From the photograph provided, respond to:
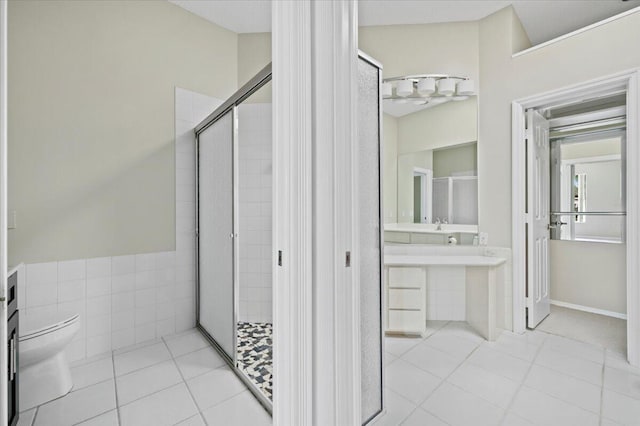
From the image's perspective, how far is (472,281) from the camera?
2.81 metres

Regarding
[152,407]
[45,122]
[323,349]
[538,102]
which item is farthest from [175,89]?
[538,102]

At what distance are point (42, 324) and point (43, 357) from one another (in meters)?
0.17

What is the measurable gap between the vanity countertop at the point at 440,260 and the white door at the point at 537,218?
41 cm

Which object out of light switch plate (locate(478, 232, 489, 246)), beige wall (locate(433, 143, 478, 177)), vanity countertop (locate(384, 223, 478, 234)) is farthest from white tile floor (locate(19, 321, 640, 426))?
beige wall (locate(433, 143, 478, 177))

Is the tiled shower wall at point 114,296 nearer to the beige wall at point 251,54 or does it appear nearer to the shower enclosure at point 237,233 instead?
the shower enclosure at point 237,233

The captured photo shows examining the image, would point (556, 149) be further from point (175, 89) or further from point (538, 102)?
point (175, 89)

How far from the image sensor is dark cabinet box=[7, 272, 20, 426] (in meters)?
1.42

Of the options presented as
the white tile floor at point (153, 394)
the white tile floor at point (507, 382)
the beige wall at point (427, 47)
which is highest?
the beige wall at point (427, 47)

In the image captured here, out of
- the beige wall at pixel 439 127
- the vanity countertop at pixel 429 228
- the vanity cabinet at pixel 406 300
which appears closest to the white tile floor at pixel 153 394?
the vanity cabinet at pixel 406 300

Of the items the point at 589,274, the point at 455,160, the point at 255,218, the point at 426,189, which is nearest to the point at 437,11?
the point at 455,160

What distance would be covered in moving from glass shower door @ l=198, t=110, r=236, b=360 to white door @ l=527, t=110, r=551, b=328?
2.54m

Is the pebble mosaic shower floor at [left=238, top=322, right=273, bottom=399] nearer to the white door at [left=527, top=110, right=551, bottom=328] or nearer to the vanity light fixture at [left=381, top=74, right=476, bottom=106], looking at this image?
the white door at [left=527, top=110, right=551, bottom=328]

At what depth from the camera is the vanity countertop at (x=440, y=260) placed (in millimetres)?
2611

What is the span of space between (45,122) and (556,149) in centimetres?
471
